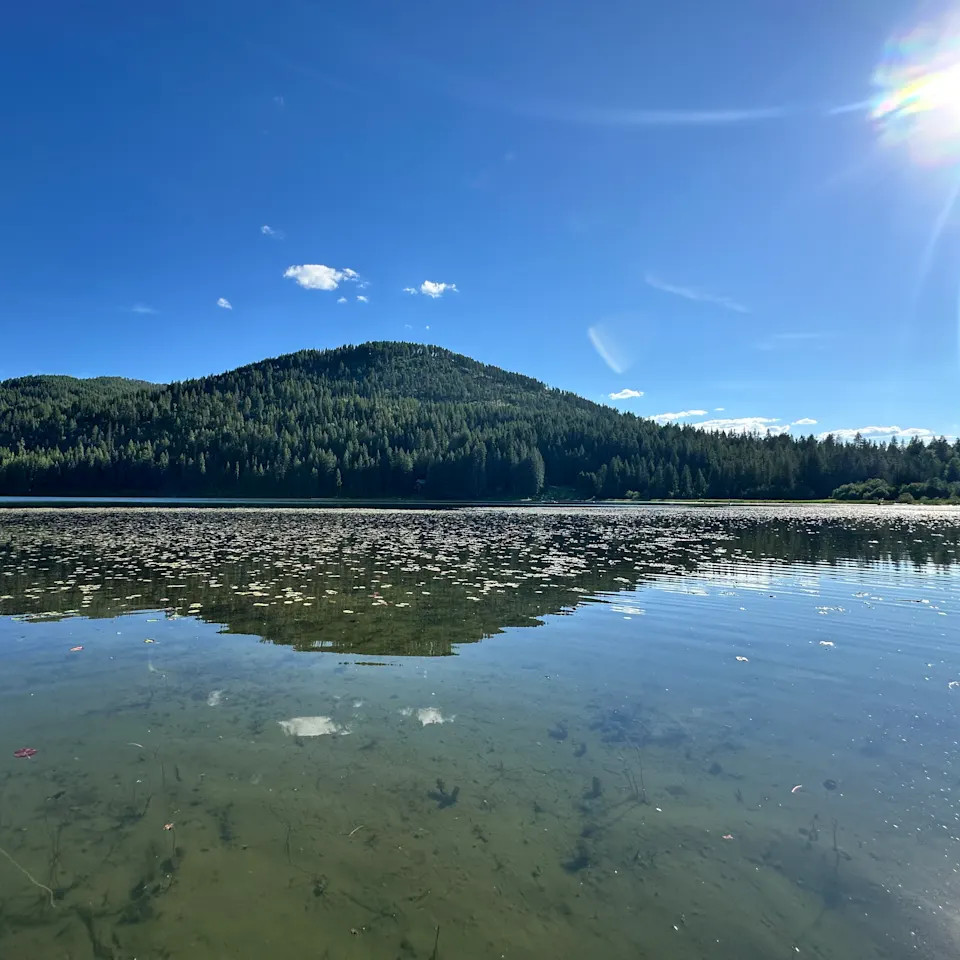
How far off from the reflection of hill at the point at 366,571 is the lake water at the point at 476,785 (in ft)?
1.19

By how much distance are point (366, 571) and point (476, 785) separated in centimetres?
1892

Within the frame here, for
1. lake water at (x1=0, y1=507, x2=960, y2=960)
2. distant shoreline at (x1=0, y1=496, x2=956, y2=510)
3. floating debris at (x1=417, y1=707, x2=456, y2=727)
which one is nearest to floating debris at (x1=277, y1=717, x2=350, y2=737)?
lake water at (x1=0, y1=507, x2=960, y2=960)

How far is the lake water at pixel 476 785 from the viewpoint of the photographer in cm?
511

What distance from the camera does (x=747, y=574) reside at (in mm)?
25953

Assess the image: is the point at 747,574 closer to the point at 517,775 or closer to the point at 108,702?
the point at 517,775

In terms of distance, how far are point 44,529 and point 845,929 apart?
58.0 m

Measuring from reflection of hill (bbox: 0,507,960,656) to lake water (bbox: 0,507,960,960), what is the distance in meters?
0.36

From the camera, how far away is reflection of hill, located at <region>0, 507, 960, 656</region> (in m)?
16.5

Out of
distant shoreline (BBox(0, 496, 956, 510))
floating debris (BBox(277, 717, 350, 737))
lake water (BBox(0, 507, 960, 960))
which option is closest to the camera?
lake water (BBox(0, 507, 960, 960))

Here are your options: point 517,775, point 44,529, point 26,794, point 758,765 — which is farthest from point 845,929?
point 44,529

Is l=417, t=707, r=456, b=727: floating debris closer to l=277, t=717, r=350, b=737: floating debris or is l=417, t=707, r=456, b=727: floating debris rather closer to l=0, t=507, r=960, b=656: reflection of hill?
l=277, t=717, r=350, b=737: floating debris

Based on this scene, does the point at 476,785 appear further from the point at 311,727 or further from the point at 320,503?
the point at 320,503

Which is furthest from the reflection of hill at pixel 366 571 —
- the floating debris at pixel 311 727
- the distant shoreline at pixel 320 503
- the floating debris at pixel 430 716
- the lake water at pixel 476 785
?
the distant shoreline at pixel 320 503

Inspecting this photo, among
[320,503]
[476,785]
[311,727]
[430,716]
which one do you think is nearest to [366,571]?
[430,716]
